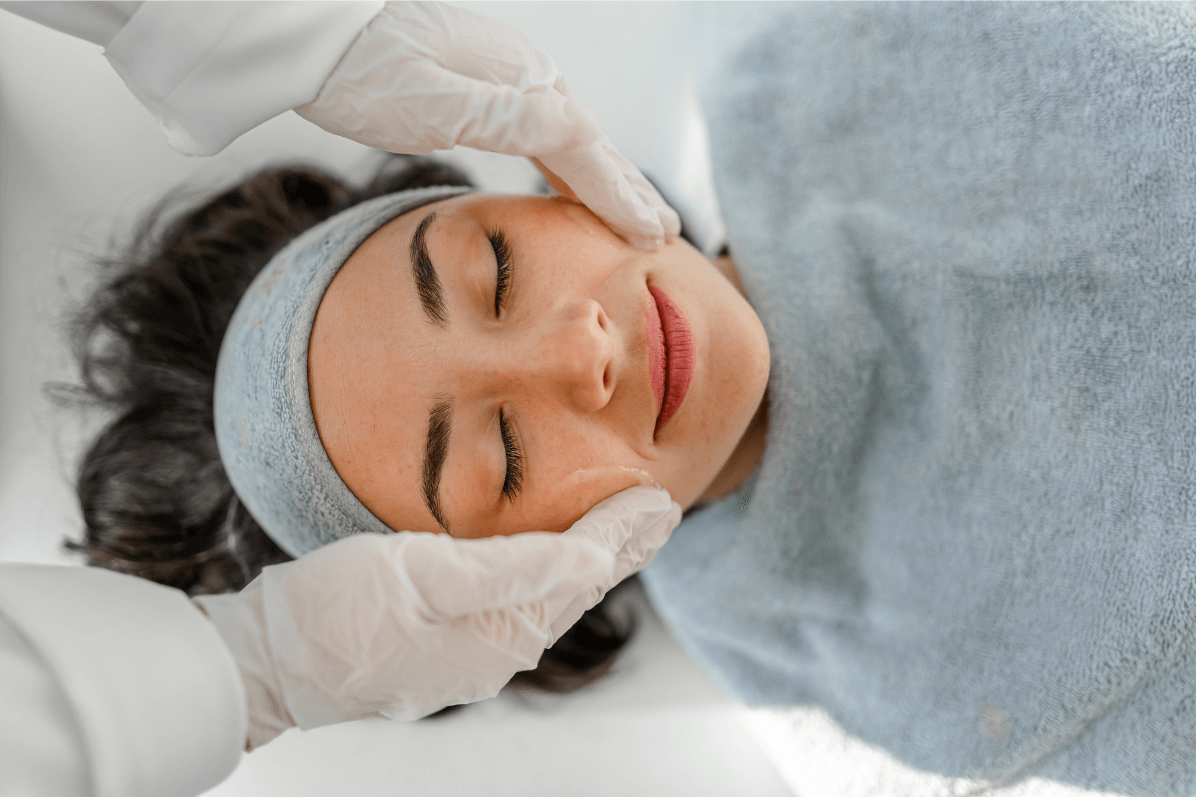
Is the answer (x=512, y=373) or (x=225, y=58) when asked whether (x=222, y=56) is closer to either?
(x=225, y=58)

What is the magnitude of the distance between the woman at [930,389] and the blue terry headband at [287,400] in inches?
0.8

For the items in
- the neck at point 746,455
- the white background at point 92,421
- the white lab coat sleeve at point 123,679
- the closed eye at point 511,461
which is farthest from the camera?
the white background at point 92,421

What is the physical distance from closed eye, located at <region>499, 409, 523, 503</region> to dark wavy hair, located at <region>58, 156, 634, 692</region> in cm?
59

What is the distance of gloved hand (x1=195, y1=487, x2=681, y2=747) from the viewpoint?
0.75 meters

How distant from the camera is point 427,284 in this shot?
0.85m

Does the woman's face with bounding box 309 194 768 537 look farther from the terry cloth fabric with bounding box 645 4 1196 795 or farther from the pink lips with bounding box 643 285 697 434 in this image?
the terry cloth fabric with bounding box 645 4 1196 795

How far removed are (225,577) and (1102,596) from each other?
138 cm

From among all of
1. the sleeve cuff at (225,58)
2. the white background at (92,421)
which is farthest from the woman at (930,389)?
the white background at (92,421)

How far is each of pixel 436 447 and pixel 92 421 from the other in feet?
2.84

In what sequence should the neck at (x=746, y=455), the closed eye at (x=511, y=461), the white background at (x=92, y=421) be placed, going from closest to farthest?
the closed eye at (x=511, y=461) < the neck at (x=746, y=455) < the white background at (x=92, y=421)

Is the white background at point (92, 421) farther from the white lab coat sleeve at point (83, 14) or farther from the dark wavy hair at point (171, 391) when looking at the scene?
the white lab coat sleeve at point (83, 14)

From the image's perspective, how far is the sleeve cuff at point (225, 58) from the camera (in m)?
0.80

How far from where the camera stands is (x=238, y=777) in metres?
1.26

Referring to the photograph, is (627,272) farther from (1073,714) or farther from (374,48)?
(1073,714)
